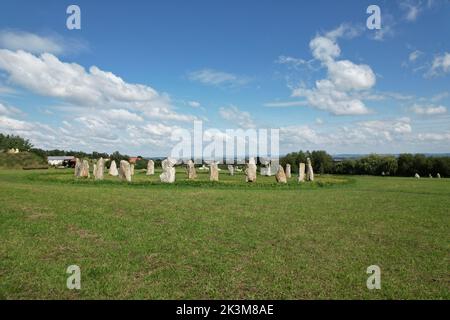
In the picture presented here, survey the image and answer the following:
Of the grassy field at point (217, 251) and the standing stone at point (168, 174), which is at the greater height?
the standing stone at point (168, 174)

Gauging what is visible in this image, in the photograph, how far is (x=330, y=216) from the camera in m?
12.4

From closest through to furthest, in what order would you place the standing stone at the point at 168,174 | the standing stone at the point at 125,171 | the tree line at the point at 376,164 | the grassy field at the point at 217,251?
the grassy field at the point at 217,251, the standing stone at the point at 168,174, the standing stone at the point at 125,171, the tree line at the point at 376,164

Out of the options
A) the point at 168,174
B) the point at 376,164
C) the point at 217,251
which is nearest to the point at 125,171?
the point at 168,174

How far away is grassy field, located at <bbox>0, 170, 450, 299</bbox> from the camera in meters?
5.61

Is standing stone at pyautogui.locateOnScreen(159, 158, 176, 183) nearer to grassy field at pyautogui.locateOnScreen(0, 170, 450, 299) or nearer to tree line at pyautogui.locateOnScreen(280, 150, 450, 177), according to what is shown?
grassy field at pyautogui.locateOnScreen(0, 170, 450, 299)

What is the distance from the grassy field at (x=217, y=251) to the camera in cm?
561

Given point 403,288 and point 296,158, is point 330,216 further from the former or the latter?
point 296,158

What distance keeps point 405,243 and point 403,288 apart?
328cm

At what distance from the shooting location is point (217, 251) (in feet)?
25.1

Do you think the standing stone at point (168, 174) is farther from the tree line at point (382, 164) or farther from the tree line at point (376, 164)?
the tree line at point (382, 164)

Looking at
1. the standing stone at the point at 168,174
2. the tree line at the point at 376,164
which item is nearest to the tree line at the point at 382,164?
the tree line at the point at 376,164

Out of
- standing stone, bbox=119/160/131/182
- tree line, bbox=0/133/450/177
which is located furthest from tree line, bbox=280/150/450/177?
standing stone, bbox=119/160/131/182

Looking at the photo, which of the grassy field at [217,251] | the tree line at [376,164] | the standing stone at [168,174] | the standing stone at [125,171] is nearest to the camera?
the grassy field at [217,251]
